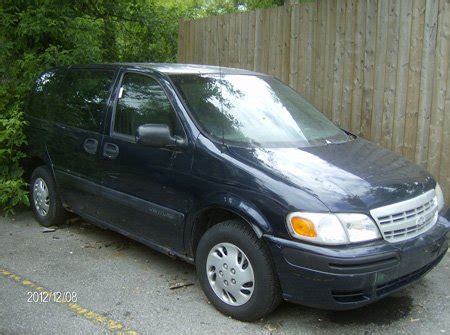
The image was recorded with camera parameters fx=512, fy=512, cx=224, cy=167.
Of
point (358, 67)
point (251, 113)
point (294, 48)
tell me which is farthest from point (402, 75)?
point (251, 113)

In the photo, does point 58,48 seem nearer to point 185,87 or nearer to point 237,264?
point 185,87

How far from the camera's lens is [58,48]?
720 cm

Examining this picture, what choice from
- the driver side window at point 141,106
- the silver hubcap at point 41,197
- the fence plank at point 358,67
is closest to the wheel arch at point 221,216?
the driver side window at point 141,106

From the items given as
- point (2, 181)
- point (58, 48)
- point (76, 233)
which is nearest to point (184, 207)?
point (76, 233)

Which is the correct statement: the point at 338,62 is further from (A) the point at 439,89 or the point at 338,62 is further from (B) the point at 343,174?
(B) the point at 343,174

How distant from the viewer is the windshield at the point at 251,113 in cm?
403

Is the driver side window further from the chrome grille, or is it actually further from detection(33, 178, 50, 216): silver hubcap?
the chrome grille

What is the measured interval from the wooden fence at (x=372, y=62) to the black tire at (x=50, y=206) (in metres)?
3.16

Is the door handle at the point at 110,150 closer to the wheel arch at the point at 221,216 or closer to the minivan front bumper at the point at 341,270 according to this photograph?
the wheel arch at the point at 221,216

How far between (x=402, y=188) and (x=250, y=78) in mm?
1884

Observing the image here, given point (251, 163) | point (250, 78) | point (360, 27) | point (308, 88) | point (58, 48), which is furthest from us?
point (58, 48)

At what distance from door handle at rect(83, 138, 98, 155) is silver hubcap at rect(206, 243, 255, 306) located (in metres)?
1.75

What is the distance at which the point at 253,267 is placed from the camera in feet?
11.4

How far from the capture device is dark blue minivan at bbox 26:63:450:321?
3248 millimetres
